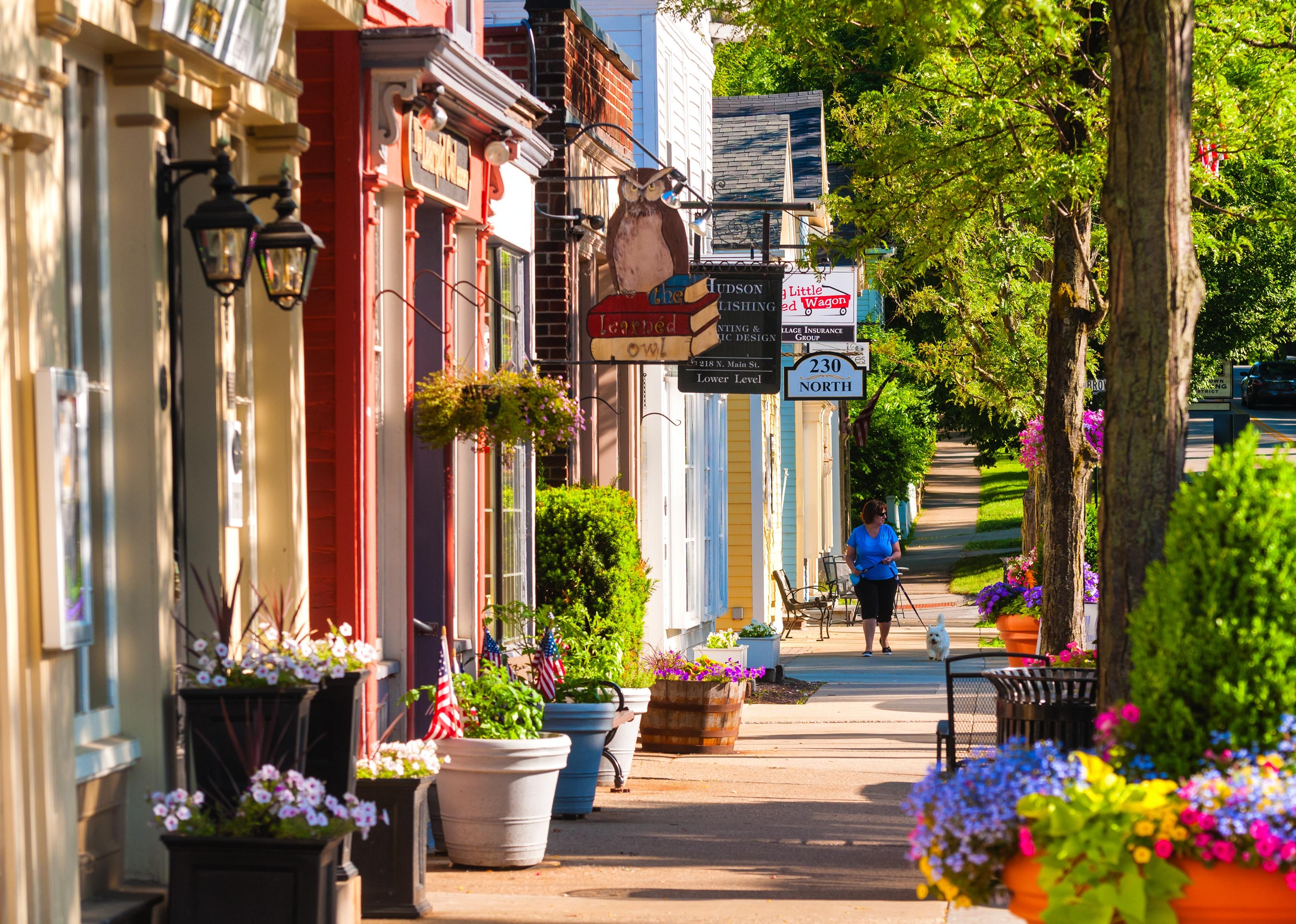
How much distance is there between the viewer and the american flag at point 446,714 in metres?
8.05

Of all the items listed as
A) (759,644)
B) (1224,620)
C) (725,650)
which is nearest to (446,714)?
(1224,620)

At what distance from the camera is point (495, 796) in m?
8.05

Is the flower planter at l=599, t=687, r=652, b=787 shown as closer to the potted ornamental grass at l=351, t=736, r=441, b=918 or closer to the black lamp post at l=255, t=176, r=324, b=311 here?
the potted ornamental grass at l=351, t=736, r=441, b=918

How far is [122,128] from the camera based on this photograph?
604 cm

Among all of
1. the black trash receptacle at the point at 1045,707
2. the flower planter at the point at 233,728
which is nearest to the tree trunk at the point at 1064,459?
the black trash receptacle at the point at 1045,707

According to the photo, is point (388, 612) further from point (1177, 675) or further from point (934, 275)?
point (934, 275)

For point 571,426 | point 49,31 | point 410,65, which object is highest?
point 410,65

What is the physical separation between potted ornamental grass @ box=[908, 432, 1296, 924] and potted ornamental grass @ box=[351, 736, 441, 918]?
110 inches

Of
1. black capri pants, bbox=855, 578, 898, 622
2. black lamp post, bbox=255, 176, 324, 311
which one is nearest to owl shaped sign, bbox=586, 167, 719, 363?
black lamp post, bbox=255, 176, 324, 311

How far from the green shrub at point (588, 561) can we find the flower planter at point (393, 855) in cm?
486

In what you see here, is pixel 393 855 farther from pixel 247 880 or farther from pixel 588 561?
pixel 588 561

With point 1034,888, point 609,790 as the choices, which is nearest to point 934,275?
point 609,790

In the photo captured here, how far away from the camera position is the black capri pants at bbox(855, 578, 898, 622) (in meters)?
20.3

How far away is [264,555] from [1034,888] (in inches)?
156
